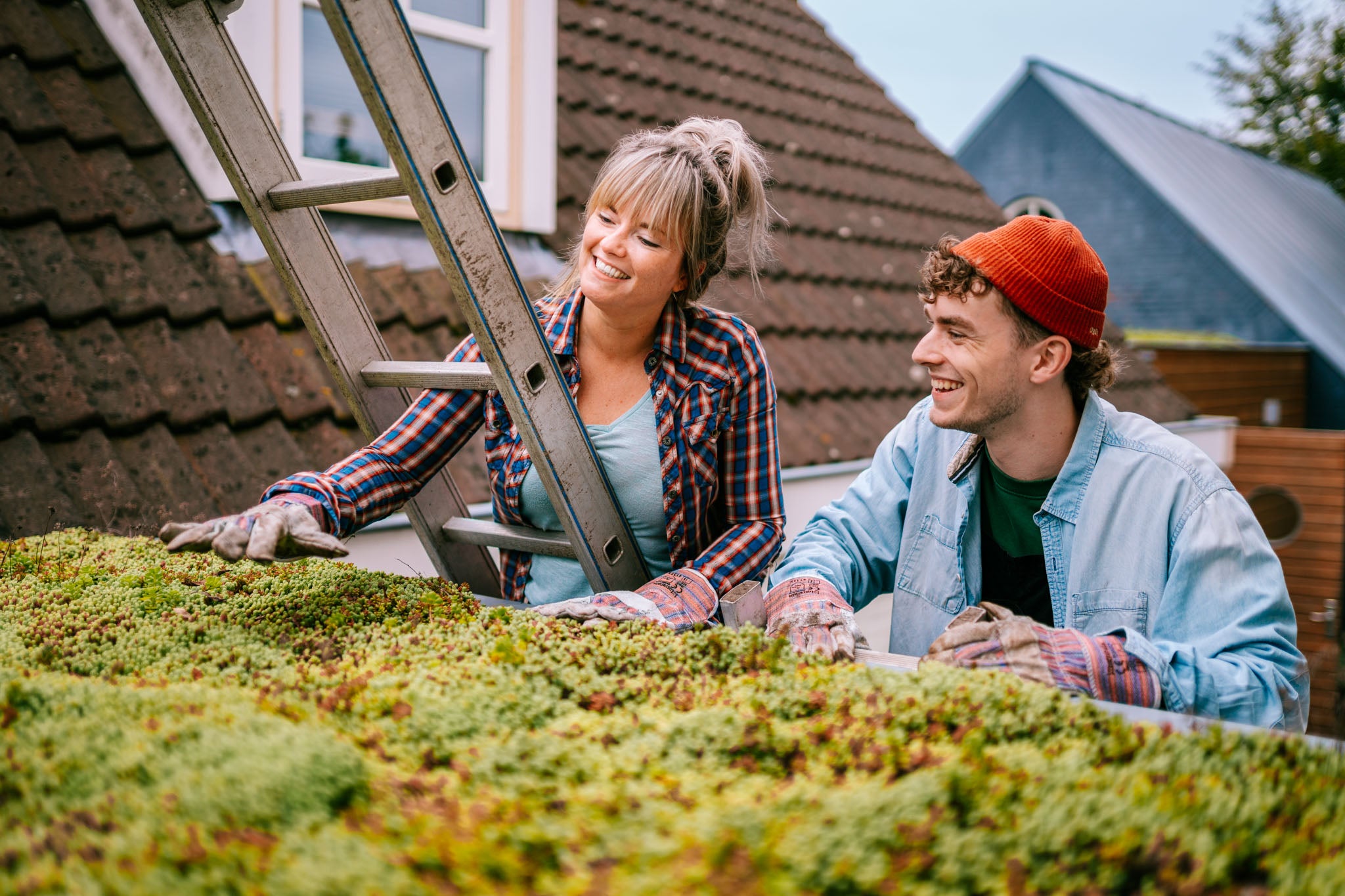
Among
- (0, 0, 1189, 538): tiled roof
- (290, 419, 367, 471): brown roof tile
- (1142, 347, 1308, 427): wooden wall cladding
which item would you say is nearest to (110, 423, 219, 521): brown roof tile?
(0, 0, 1189, 538): tiled roof

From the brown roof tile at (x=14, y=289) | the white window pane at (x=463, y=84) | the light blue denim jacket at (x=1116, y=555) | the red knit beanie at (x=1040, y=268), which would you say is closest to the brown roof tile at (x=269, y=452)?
the brown roof tile at (x=14, y=289)

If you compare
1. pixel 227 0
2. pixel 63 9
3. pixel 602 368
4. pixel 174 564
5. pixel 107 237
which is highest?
pixel 63 9

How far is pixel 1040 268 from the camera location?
1896 millimetres

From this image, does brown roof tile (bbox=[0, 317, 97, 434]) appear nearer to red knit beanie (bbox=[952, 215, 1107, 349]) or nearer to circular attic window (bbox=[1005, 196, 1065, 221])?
red knit beanie (bbox=[952, 215, 1107, 349])

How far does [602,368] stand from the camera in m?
2.14

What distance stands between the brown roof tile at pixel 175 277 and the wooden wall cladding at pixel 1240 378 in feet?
28.9

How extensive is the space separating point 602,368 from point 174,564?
0.94 m

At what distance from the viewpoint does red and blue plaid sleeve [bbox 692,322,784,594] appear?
2.11m

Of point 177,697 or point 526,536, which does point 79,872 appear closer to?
point 177,697

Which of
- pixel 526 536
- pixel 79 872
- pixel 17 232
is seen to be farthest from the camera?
pixel 17 232

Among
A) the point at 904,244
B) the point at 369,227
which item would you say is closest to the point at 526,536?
the point at 369,227

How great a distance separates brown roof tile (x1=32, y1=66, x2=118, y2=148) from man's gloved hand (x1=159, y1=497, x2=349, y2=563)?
1853mm

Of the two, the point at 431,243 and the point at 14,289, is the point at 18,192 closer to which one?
the point at 14,289

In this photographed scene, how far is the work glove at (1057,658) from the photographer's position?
1524 millimetres
